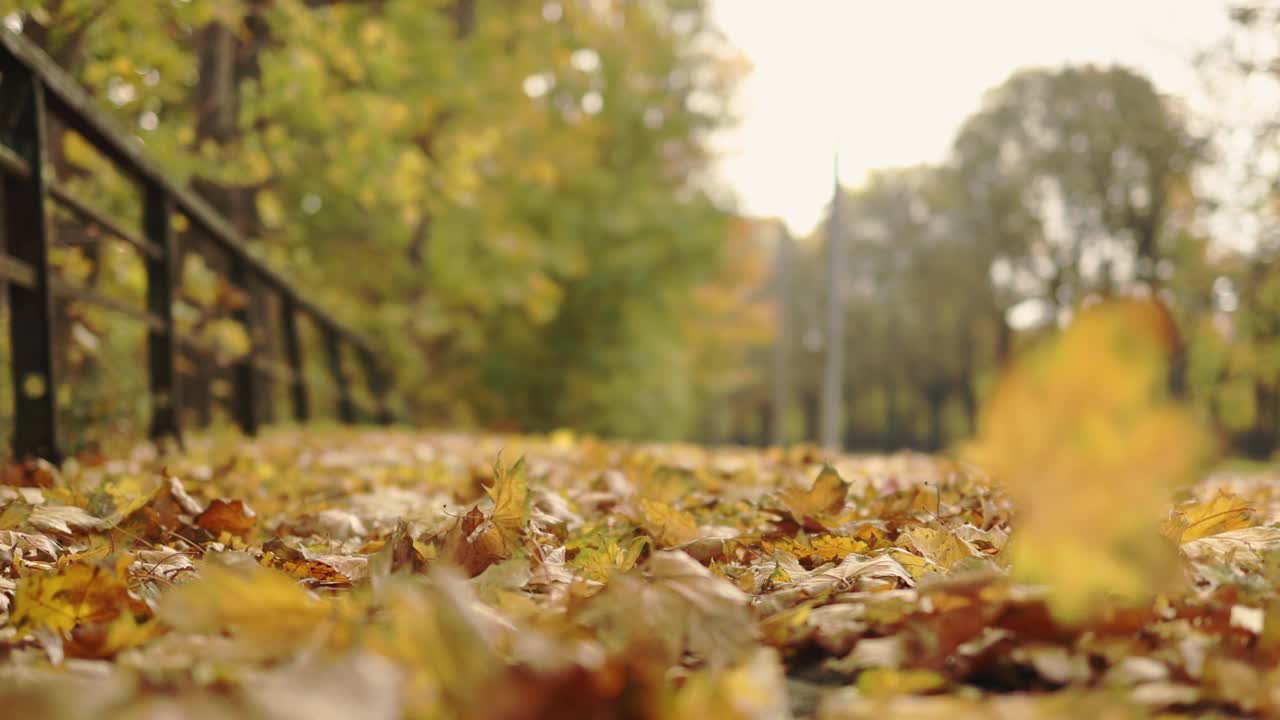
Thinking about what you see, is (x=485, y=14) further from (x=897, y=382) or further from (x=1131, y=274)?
(x=897, y=382)

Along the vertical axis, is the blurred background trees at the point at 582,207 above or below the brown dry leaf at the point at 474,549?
above

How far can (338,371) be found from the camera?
954 centimetres

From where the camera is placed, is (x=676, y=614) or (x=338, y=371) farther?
(x=338, y=371)

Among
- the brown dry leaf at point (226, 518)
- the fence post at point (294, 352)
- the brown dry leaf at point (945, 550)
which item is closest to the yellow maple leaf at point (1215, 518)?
the brown dry leaf at point (945, 550)

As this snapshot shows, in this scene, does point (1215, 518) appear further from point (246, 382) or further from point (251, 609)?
point (246, 382)

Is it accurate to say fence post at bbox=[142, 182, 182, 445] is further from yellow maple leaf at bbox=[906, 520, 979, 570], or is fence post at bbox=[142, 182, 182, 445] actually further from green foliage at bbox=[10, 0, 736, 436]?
yellow maple leaf at bbox=[906, 520, 979, 570]

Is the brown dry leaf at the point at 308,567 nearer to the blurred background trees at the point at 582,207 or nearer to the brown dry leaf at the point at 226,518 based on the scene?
the brown dry leaf at the point at 226,518

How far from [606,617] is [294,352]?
6.87m

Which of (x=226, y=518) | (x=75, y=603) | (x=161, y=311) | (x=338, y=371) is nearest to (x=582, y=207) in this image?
(x=338, y=371)

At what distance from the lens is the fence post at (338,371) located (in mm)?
9030

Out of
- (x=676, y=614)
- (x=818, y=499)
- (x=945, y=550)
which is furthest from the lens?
(x=818, y=499)

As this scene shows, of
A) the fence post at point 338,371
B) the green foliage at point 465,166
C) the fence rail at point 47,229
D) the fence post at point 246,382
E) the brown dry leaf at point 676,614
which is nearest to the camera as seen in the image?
the brown dry leaf at point 676,614

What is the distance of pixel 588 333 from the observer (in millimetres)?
18984

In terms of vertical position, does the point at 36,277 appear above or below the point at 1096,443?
above
